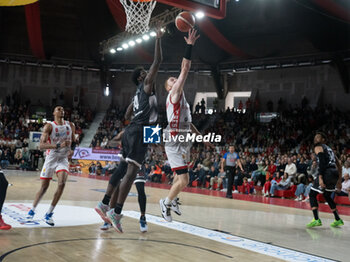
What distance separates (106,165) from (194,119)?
662 cm

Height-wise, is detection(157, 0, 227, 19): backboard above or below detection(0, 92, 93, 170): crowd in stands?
above

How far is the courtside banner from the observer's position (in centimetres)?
2164

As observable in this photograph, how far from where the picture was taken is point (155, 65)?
4859 mm

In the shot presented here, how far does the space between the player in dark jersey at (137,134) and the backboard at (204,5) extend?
3.72 m

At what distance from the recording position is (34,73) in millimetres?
28812

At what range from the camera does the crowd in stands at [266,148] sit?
13.3 metres

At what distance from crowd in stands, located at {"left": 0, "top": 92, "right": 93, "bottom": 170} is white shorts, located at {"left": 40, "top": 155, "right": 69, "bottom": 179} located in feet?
52.4

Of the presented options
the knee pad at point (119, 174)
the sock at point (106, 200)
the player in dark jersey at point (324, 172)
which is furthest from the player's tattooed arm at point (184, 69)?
the player in dark jersey at point (324, 172)

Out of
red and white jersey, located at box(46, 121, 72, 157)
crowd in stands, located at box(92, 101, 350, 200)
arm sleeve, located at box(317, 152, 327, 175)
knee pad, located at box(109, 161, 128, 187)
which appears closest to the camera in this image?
knee pad, located at box(109, 161, 128, 187)

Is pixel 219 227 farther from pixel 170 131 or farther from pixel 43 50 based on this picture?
pixel 43 50

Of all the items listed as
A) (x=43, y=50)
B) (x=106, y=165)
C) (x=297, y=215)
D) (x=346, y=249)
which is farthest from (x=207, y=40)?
(x=346, y=249)

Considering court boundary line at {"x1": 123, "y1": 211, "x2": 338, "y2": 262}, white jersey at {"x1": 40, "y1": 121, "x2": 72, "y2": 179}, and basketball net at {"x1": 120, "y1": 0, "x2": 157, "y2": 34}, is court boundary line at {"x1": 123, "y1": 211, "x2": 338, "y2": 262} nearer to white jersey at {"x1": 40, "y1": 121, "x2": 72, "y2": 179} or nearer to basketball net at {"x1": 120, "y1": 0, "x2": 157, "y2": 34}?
white jersey at {"x1": 40, "y1": 121, "x2": 72, "y2": 179}

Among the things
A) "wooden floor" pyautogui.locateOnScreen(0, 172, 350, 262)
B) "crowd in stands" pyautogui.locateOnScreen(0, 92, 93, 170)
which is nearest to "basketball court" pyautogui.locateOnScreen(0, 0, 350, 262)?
"wooden floor" pyautogui.locateOnScreen(0, 172, 350, 262)

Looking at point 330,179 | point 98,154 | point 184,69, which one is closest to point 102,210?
point 184,69
